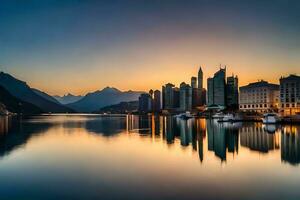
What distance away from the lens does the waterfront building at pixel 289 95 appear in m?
114

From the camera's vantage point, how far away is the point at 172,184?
1641cm

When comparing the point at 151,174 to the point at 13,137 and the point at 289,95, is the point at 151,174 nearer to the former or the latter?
the point at 13,137

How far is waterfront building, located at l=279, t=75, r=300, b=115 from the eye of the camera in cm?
11375

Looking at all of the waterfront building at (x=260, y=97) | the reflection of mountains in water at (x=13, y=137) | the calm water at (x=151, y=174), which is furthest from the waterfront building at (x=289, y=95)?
the calm water at (x=151, y=174)

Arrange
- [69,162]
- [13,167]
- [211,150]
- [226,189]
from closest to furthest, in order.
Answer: [226,189] → [13,167] → [69,162] → [211,150]

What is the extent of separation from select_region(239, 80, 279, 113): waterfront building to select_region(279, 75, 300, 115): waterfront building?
9.34m

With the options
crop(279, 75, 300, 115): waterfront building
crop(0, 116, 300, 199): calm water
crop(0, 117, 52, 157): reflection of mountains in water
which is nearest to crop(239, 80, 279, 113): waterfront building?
crop(279, 75, 300, 115): waterfront building

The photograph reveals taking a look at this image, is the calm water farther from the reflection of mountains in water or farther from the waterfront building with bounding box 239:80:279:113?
the waterfront building with bounding box 239:80:279:113

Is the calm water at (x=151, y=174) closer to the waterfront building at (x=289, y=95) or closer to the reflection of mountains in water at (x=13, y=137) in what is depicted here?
the reflection of mountains in water at (x=13, y=137)

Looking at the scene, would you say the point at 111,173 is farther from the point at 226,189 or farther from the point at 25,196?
the point at 226,189

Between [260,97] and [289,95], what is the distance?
24620 mm

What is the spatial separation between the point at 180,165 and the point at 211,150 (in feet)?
28.8

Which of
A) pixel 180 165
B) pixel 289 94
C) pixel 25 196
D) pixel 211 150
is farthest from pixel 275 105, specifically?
pixel 25 196

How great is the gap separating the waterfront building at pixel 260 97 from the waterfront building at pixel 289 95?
9.34m
